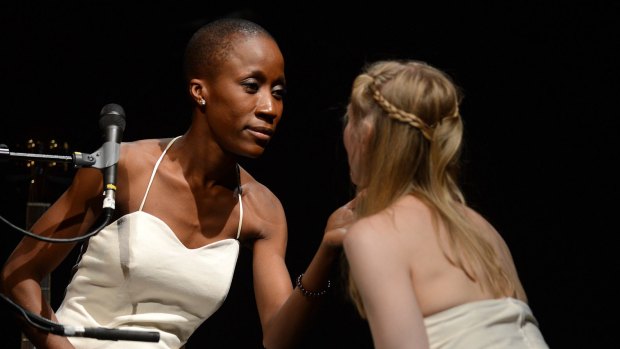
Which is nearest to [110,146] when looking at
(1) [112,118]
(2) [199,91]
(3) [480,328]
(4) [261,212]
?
(1) [112,118]

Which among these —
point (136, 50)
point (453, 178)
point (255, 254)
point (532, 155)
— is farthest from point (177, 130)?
point (453, 178)

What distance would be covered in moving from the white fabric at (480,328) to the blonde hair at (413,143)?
8cm

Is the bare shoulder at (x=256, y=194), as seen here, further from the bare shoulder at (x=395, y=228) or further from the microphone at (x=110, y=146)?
the bare shoulder at (x=395, y=228)

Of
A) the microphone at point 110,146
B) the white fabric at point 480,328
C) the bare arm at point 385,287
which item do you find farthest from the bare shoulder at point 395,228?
the microphone at point 110,146

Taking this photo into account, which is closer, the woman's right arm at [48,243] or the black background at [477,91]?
the woman's right arm at [48,243]

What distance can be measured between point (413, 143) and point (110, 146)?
0.63 metres

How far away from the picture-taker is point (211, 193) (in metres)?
2.51

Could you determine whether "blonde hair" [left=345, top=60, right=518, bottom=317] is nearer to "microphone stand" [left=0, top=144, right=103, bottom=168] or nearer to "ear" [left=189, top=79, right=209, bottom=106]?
"microphone stand" [left=0, top=144, right=103, bottom=168]

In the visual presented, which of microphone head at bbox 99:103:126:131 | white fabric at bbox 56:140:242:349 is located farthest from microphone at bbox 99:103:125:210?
white fabric at bbox 56:140:242:349

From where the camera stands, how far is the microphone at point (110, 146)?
6.12ft

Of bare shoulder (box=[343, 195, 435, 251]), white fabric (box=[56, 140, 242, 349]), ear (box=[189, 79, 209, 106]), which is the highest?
ear (box=[189, 79, 209, 106])

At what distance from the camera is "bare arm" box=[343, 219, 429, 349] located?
5.17 feet

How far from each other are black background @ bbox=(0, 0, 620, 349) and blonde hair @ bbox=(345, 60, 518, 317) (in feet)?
4.11

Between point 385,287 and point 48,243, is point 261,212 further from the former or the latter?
point 385,287
